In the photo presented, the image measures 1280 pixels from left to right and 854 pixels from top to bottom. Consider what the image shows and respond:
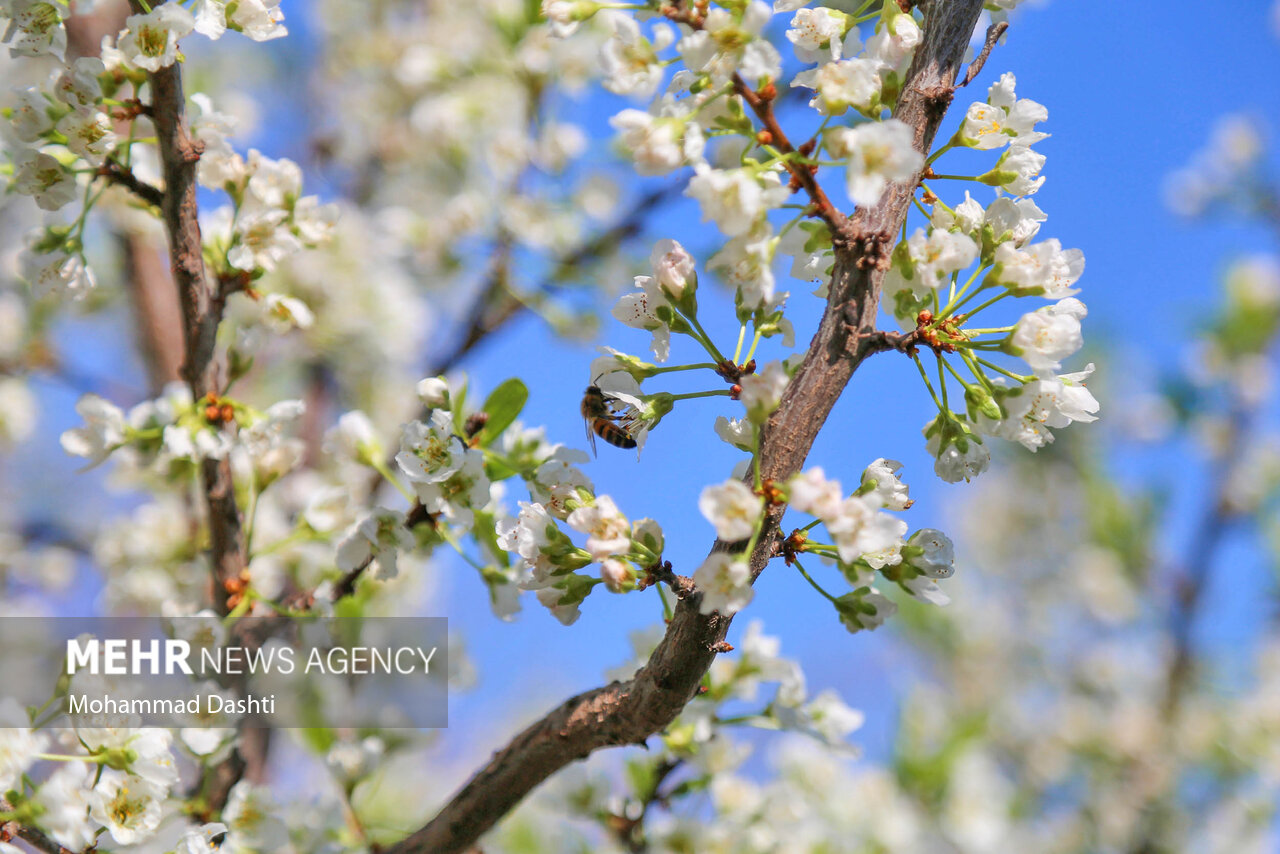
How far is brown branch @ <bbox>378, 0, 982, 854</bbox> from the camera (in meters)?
1.08

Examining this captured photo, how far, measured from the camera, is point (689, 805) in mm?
1981

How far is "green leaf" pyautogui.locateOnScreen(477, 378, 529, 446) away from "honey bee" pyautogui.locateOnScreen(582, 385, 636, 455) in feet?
0.36

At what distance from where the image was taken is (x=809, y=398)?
3.57ft

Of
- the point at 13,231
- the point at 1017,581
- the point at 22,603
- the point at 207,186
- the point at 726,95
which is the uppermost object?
the point at 13,231

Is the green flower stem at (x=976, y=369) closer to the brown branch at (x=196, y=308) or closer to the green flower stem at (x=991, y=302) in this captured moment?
the green flower stem at (x=991, y=302)

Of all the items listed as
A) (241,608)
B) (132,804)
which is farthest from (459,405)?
(132,804)

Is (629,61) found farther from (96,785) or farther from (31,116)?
(96,785)

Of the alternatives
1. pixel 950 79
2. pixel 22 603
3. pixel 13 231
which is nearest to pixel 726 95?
pixel 950 79

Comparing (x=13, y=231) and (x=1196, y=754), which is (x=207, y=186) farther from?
(x=1196, y=754)

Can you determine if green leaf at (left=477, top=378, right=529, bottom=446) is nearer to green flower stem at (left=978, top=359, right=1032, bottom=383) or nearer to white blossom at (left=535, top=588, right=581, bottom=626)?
white blossom at (left=535, top=588, right=581, bottom=626)

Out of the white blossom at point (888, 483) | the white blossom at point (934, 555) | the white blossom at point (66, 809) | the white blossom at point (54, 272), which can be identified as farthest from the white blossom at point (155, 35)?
the white blossom at point (934, 555)

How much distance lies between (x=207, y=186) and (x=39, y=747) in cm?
96

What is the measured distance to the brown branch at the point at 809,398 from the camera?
108 cm

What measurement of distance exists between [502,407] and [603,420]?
0.60 ft
